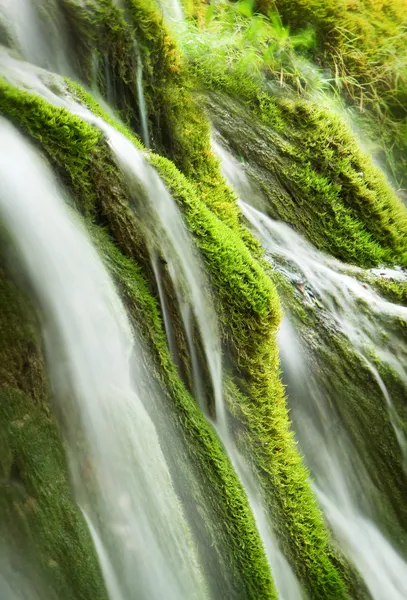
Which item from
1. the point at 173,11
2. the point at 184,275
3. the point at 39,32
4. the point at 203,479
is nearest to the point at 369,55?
the point at 173,11

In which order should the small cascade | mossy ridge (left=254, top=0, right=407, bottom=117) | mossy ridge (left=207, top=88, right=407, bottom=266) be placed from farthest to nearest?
1. mossy ridge (left=254, top=0, right=407, bottom=117)
2. mossy ridge (left=207, top=88, right=407, bottom=266)
3. the small cascade

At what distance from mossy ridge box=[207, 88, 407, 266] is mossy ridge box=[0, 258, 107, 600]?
1.83m

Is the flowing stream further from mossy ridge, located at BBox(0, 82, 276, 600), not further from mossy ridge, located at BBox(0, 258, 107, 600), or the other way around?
mossy ridge, located at BBox(0, 258, 107, 600)

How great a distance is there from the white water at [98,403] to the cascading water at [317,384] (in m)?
1.01

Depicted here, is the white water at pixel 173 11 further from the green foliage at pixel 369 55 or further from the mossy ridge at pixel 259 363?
the mossy ridge at pixel 259 363

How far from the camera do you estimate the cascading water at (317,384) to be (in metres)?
2.41

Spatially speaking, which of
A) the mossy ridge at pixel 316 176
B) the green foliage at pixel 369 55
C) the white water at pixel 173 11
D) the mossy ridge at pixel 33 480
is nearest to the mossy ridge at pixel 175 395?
the mossy ridge at pixel 33 480

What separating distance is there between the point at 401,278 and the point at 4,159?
2422 millimetres

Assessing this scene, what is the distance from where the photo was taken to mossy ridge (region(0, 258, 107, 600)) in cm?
146

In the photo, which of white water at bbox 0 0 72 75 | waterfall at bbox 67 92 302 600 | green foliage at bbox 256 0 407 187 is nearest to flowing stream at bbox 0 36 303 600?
waterfall at bbox 67 92 302 600

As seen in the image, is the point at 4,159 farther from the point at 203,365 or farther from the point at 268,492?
the point at 268,492

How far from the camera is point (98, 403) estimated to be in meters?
1.62

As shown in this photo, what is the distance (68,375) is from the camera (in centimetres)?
159

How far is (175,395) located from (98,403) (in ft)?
1.11
